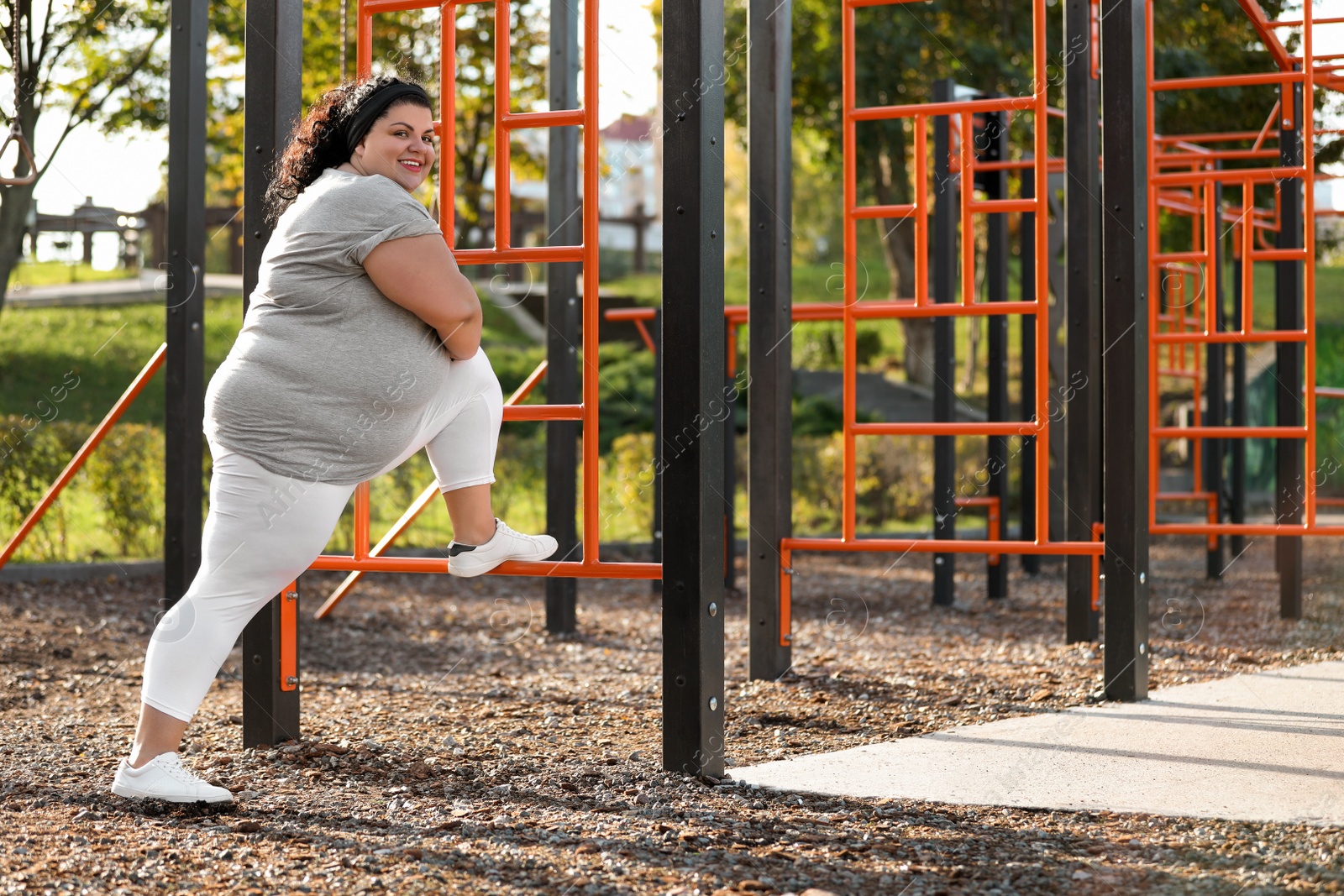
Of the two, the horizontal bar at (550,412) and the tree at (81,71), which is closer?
the horizontal bar at (550,412)

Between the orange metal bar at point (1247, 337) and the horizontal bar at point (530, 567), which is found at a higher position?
the orange metal bar at point (1247, 337)

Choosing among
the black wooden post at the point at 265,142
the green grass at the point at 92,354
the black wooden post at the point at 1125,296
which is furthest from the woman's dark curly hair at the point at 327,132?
the green grass at the point at 92,354

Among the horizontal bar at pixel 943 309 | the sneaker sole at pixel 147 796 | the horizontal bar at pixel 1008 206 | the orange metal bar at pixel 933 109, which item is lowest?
the sneaker sole at pixel 147 796

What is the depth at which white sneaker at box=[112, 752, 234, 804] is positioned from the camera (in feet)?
10.3

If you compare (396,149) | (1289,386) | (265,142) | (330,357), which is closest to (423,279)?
(330,357)

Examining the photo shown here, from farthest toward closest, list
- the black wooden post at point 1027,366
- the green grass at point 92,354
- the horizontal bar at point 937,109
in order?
the green grass at point 92,354 → the black wooden post at point 1027,366 → the horizontal bar at point 937,109

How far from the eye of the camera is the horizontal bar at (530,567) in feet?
11.4

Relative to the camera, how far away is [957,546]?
15.4ft

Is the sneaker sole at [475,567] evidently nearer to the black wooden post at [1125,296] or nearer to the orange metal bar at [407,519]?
the orange metal bar at [407,519]

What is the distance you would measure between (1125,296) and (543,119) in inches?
75.0

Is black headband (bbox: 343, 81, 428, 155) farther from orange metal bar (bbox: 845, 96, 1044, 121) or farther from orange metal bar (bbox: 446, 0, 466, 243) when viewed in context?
orange metal bar (bbox: 845, 96, 1044, 121)

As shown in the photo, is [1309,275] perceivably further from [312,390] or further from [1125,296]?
[312,390]

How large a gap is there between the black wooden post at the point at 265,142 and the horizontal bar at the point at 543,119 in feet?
2.00

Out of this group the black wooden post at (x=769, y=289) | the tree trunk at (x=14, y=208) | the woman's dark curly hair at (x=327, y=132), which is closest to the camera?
the woman's dark curly hair at (x=327, y=132)
